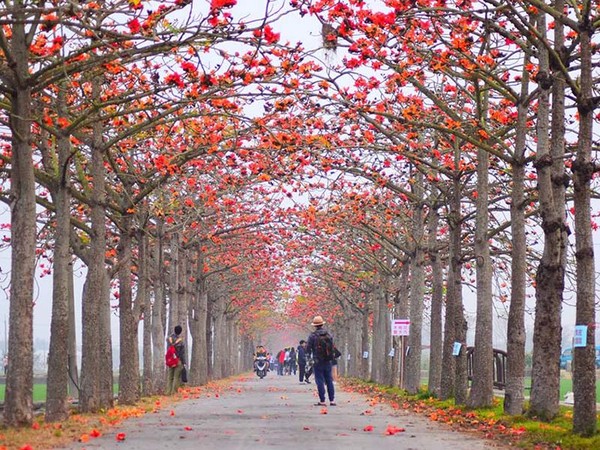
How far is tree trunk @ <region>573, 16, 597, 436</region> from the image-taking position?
1248 cm

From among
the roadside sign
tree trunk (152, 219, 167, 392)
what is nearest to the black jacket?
tree trunk (152, 219, 167, 392)

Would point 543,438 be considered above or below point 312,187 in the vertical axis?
below

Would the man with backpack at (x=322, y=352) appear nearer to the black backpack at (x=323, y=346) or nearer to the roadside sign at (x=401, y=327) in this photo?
the black backpack at (x=323, y=346)

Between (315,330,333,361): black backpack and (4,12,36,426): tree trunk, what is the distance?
26.9 feet

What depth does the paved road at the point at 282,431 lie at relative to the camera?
39.6 feet

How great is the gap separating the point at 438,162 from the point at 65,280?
35.9 ft

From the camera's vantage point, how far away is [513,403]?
1670 centimetres

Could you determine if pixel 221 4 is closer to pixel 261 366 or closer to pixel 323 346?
pixel 323 346

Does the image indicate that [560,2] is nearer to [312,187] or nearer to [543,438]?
[543,438]

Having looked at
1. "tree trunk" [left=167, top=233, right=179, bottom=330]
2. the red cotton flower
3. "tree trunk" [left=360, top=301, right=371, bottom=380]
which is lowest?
"tree trunk" [left=360, top=301, right=371, bottom=380]

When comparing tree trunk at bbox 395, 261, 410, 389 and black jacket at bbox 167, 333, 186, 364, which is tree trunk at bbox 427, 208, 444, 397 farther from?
black jacket at bbox 167, 333, 186, 364

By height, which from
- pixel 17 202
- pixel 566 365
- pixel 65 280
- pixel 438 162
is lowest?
pixel 566 365

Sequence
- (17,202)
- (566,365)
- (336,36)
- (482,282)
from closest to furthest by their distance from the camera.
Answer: (17,202) → (336,36) → (482,282) → (566,365)

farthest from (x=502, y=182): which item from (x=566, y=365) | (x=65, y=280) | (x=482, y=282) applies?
(x=566, y=365)
